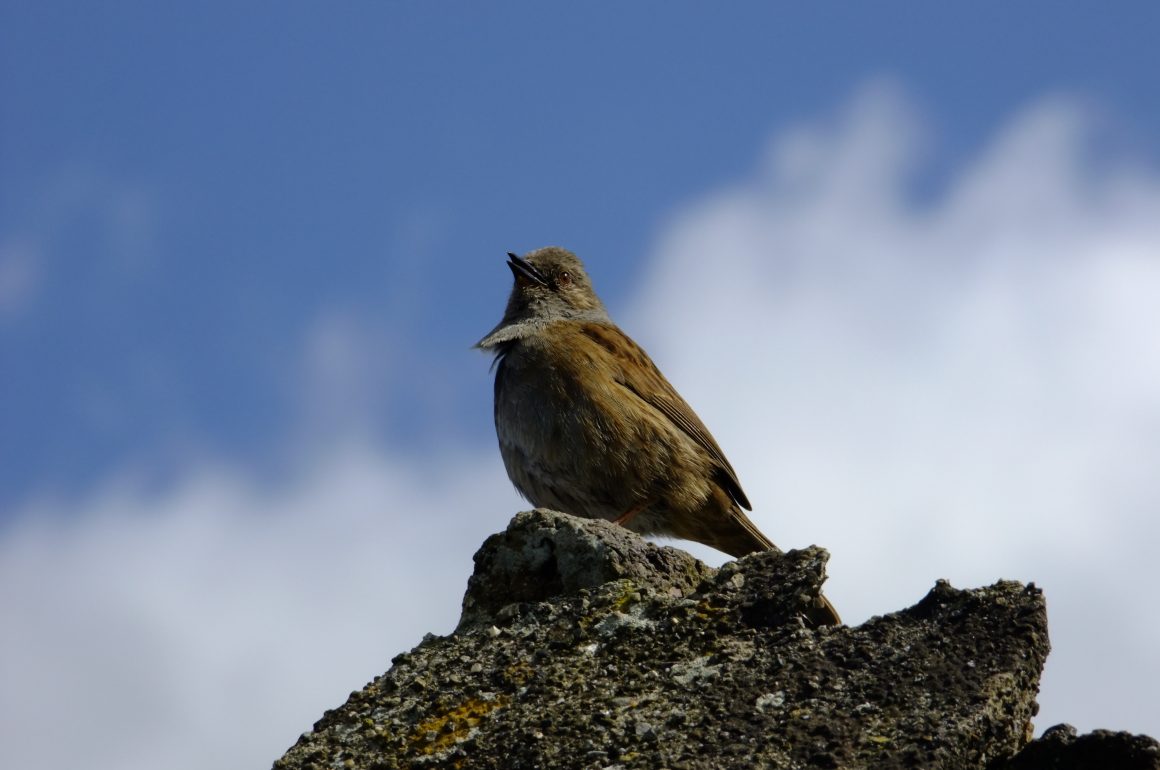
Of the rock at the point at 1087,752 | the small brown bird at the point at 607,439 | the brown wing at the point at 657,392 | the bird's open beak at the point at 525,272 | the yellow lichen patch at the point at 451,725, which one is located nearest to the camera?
the rock at the point at 1087,752

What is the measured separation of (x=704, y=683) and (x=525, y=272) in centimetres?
662

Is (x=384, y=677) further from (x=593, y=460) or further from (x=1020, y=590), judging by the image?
(x=593, y=460)

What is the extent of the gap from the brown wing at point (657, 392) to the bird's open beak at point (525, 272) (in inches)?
35.3

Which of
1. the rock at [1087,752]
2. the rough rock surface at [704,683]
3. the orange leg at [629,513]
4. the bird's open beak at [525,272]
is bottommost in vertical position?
the rock at [1087,752]

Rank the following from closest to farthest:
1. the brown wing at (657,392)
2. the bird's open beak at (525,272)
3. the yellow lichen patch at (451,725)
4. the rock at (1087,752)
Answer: the rock at (1087,752)
the yellow lichen patch at (451,725)
the brown wing at (657,392)
the bird's open beak at (525,272)

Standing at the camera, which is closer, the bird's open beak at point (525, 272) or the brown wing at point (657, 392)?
the brown wing at point (657, 392)

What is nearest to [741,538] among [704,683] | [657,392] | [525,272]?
[657,392]

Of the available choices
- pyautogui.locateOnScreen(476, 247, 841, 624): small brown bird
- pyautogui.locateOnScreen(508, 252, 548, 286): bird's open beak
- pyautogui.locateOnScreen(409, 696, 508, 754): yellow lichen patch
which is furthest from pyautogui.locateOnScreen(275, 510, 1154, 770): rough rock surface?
pyautogui.locateOnScreen(508, 252, 548, 286): bird's open beak

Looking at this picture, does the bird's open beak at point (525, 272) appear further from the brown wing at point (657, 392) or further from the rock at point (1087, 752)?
the rock at point (1087, 752)

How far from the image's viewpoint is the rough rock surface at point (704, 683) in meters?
3.20

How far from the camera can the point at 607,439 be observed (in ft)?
25.8

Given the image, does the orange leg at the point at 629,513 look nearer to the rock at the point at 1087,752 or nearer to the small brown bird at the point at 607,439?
the small brown bird at the point at 607,439

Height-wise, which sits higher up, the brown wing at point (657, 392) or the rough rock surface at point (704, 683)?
the brown wing at point (657, 392)

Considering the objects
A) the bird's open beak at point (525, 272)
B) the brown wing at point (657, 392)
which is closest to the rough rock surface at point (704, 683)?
the brown wing at point (657, 392)
